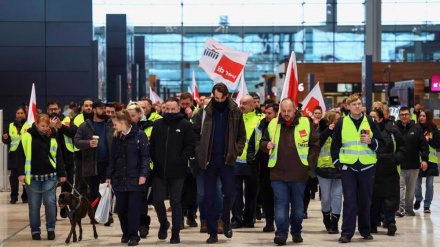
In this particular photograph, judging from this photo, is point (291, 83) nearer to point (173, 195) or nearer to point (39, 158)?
point (173, 195)

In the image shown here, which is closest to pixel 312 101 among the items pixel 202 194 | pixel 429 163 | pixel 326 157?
pixel 429 163

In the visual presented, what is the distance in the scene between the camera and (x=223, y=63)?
684 inches

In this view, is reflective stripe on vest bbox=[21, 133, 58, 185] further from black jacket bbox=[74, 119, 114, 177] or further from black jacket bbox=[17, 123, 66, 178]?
black jacket bbox=[74, 119, 114, 177]

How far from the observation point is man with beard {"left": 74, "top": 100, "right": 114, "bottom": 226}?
15305 mm

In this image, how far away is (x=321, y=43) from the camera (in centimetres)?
6962

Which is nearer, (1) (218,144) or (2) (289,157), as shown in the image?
(2) (289,157)

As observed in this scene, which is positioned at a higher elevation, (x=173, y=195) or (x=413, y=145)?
(x=413, y=145)

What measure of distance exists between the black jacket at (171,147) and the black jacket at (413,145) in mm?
4802

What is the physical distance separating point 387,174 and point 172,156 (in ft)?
10.5

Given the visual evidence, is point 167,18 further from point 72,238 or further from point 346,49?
point 72,238

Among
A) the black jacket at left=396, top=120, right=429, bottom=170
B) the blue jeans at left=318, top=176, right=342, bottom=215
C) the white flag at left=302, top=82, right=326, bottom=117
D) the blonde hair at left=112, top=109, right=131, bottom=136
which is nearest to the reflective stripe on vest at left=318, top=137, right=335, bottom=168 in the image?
the blue jeans at left=318, top=176, right=342, bottom=215

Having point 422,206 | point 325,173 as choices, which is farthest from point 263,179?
point 422,206

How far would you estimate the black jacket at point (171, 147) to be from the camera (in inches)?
520

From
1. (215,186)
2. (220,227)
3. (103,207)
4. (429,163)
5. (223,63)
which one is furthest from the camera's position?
(429,163)
